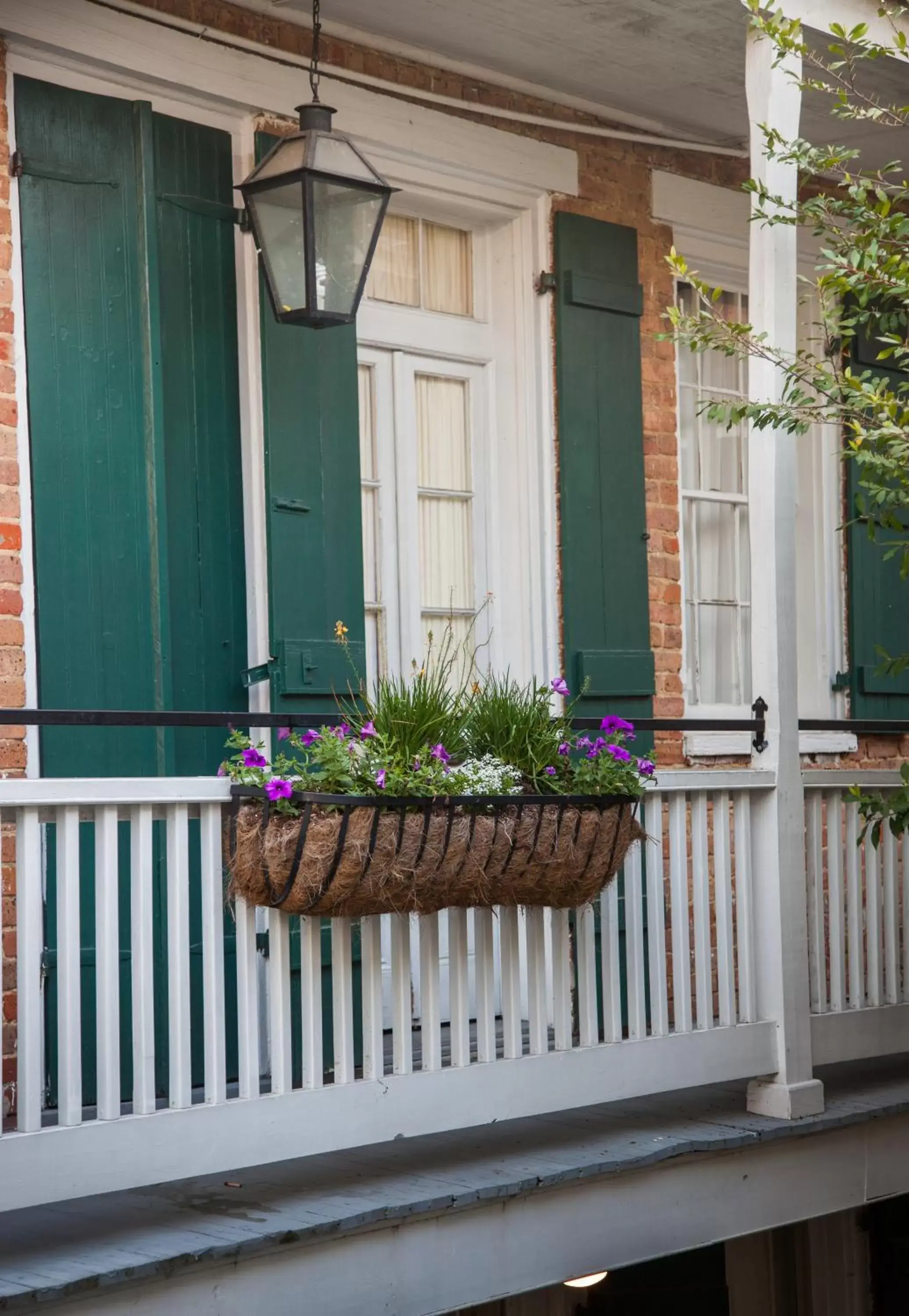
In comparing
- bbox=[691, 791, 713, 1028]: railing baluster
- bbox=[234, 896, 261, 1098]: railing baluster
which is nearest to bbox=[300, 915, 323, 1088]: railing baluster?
bbox=[234, 896, 261, 1098]: railing baluster

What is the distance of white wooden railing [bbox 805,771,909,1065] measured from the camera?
518 centimetres

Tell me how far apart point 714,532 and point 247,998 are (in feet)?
11.5

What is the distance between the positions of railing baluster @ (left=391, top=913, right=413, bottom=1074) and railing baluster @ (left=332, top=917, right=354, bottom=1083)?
0.11 metres

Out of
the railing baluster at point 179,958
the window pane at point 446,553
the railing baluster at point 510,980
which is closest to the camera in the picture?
the railing baluster at point 179,958

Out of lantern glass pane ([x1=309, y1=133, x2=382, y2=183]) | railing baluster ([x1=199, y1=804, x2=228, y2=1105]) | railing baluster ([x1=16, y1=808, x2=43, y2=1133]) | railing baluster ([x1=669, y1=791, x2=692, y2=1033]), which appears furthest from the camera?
railing baluster ([x1=669, y1=791, x2=692, y2=1033])

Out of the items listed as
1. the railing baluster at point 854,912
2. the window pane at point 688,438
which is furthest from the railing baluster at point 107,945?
the window pane at point 688,438

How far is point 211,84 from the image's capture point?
5.07 meters

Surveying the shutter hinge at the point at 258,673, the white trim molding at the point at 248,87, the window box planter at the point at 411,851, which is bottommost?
the window box planter at the point at 411,851

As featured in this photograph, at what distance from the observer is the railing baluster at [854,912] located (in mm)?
5270

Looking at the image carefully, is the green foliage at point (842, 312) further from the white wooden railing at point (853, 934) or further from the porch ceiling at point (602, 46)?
the porch ceiling at point (602, 46)

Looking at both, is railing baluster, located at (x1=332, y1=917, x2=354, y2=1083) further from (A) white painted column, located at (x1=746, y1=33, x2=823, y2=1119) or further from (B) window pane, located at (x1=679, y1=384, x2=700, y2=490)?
(B) window pane, located at (x1=679, y1=384, x2=700, y2=490)

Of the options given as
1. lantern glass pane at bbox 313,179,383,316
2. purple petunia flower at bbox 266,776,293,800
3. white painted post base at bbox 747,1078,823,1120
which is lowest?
white painted post base at bbox 747,1078,823,1120

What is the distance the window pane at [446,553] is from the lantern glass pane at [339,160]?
4.61 ft

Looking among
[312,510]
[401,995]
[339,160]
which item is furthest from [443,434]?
[401,995]
